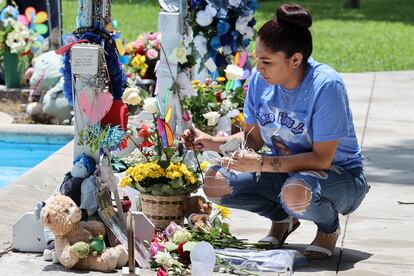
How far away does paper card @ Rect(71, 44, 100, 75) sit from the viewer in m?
5.06

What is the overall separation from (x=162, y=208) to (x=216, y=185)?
349mm

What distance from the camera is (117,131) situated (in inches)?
204

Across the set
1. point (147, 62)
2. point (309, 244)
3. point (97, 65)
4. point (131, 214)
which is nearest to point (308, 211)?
point (309, 244)

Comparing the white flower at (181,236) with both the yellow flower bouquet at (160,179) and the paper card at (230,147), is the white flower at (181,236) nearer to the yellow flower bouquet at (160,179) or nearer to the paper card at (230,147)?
the yellow flower bouquet at (160,179)

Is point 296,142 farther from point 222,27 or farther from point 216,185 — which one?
point 222,27

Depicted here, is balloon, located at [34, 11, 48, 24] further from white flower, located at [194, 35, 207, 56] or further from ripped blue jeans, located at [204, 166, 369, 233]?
ripped blue jeans, located at [204, 166, 369, 233]

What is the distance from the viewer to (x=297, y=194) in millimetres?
5031

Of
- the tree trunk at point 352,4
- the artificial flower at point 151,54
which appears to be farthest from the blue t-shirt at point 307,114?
the tree trunk at point 352,4

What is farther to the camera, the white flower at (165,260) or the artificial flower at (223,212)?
the artificial flower at (223,212)

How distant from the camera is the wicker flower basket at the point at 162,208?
5.50 metres

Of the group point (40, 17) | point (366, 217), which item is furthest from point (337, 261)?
point (40, 17)


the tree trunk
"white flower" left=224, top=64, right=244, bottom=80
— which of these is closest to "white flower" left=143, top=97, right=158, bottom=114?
"white flower" left=224, top=64, right=244, bottom=80

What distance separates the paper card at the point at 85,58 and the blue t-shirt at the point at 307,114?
87 cm

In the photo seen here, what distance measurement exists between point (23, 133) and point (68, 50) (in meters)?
4.24
